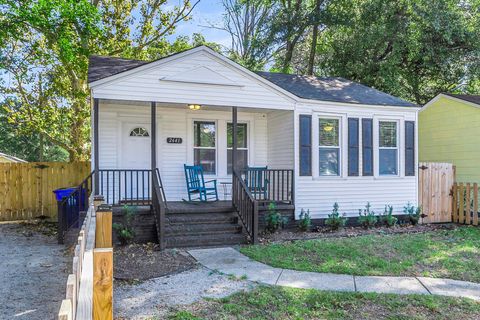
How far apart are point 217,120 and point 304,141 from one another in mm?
2328

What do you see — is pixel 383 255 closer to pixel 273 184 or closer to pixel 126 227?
pixel 273 184

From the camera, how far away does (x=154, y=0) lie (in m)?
15.6

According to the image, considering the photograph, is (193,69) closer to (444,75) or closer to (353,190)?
(353,190)

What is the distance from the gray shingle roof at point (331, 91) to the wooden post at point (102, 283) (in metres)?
Answer: 7.75

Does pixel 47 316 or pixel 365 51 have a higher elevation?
pixel 365 51

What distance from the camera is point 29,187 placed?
10.8 meters

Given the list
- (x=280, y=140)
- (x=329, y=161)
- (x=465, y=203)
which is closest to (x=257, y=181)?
(x=280, y=140)

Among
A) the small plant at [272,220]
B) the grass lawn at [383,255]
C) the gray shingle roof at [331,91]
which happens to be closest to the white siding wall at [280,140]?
the gray shingle roof at [331,91]

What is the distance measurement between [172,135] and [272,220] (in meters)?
3.29

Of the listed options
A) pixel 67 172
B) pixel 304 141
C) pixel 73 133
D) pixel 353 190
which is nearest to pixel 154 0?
pixel 73 133

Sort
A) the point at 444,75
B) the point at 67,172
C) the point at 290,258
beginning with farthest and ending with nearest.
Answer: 1. the point at 444,75
2. the point at 67,172
3. the point at 290,258

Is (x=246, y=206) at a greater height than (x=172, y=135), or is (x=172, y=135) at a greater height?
(x=172, y=135)

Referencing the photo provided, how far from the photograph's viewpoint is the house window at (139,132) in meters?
9.15

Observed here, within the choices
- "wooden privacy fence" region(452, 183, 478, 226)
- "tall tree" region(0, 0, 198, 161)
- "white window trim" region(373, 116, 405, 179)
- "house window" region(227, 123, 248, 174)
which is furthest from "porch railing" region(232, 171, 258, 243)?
"tall tree" region(0, 0, 198, 161)
